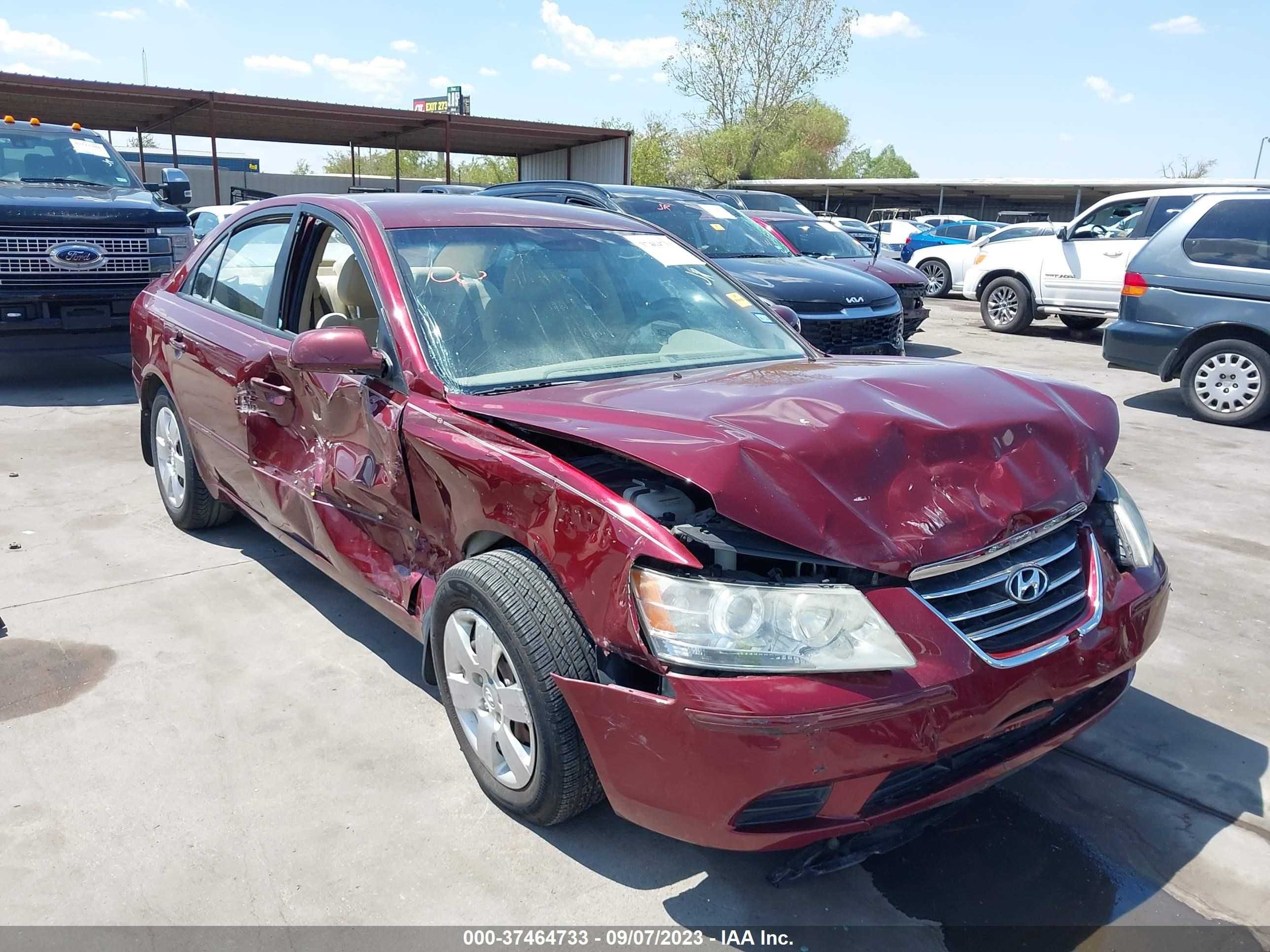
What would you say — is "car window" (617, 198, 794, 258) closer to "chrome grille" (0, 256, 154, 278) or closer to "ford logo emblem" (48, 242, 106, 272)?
"chrome grille" (0, 256, 154, 278)

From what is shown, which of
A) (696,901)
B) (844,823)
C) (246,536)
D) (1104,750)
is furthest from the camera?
(246,536)

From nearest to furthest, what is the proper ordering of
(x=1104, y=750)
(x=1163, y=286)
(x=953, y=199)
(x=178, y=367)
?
(x=1104, y=750) < (x=178, y=367) < (x=1163, y=286) < (x=953, y=199)

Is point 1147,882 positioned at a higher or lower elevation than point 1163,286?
lower

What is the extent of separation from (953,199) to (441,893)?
4488 centimetres

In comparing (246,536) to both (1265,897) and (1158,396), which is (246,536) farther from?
(1158,396)

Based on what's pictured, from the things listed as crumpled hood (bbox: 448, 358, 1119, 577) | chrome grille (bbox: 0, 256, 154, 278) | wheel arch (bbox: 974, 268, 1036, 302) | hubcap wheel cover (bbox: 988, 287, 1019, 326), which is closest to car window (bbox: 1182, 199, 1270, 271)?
wheel arch (bbox: 974, 268, 1036, 302)

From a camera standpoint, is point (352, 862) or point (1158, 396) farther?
point (1158, 396)

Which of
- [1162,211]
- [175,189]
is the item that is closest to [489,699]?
[175,189]

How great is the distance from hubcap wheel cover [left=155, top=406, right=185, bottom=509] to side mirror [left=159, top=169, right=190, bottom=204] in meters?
5.21

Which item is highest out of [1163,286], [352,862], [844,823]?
[1163,286]

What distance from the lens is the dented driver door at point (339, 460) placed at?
307 cm

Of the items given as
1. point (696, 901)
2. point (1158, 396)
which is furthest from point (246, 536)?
point (1158, 396)

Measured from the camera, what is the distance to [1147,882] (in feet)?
8.40

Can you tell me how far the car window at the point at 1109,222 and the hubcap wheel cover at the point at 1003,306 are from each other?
3.98 ft
